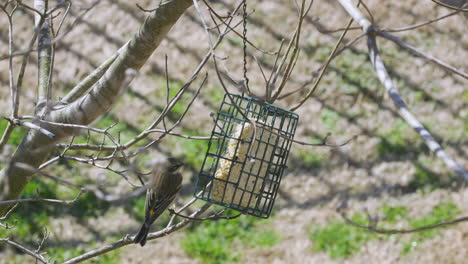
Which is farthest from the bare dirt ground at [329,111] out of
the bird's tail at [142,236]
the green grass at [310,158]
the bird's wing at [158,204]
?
the bird's tail at [142,236]

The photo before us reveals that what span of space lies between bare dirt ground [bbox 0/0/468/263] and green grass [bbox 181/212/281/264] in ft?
0.29

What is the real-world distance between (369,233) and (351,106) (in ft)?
6.18

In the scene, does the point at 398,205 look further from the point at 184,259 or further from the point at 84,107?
the point at 84,107

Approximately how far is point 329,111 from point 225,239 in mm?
2263

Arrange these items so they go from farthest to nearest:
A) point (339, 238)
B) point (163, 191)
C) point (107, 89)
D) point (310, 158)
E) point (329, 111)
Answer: point (329, 111) → point (310, 158) → point (339, 238) → point (163, 191) → point (107, 89)

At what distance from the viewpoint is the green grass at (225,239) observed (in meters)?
6.26

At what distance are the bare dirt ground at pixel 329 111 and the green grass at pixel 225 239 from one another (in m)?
0.09

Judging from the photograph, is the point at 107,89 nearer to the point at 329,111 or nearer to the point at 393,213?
the point at 393,213

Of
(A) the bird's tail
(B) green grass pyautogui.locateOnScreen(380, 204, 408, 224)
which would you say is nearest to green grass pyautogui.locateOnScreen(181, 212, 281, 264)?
(B) green grass pyautogui.locateOnScreen(380, 204, 408, 224)

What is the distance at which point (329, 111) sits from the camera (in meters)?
7.67

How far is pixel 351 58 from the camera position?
8164 mm

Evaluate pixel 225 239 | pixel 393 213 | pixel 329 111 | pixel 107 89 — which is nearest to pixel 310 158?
pixel 329 111

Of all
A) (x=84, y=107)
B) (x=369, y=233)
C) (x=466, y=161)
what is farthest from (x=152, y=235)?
(x=466, y=161)

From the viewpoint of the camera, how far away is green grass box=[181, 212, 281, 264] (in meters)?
6.26
